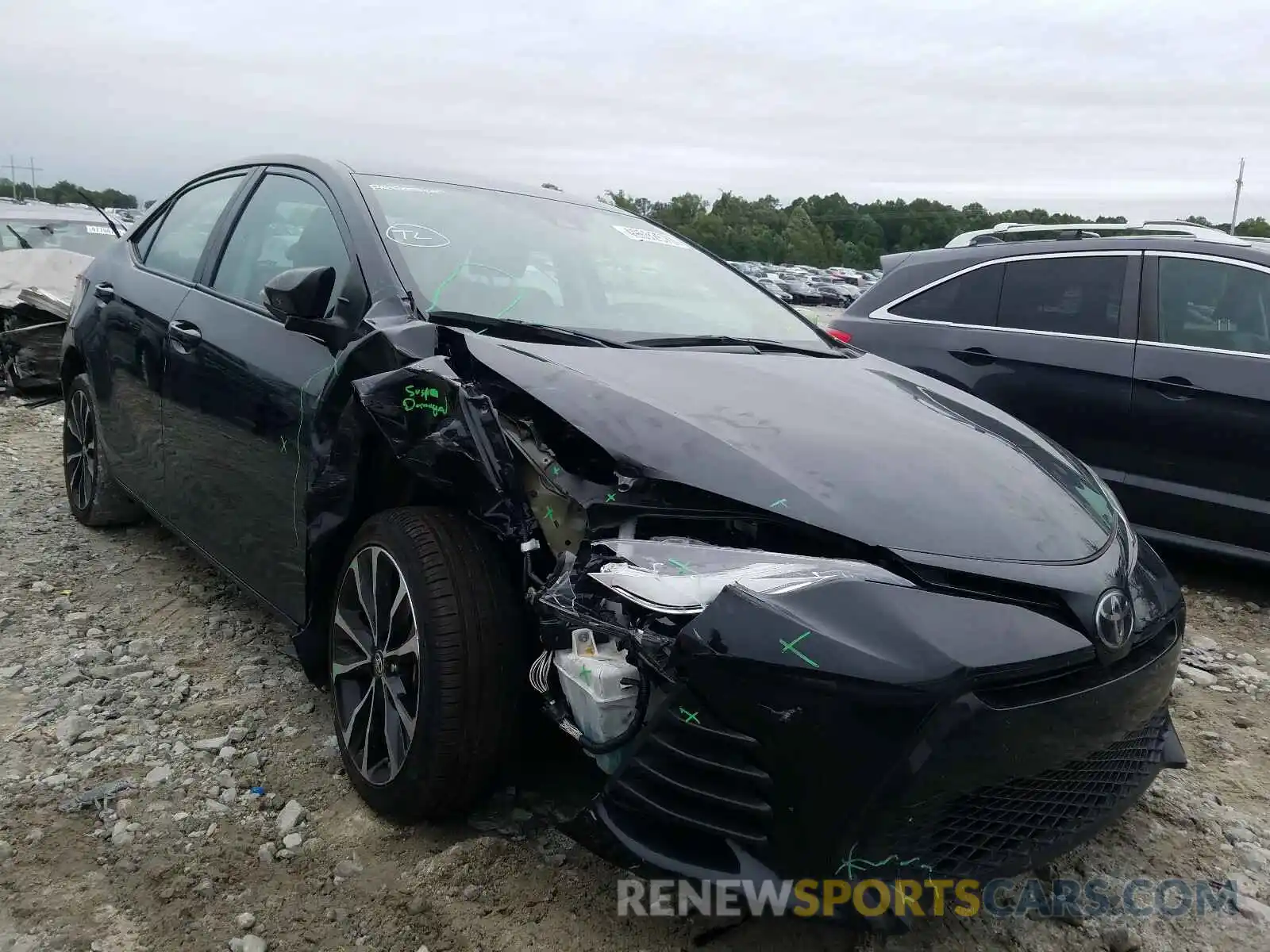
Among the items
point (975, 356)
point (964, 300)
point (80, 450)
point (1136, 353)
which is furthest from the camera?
point (964, 300)

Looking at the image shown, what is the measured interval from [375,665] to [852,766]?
121cm

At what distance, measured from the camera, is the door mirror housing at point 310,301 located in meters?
2.53

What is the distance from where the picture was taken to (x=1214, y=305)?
440 cm

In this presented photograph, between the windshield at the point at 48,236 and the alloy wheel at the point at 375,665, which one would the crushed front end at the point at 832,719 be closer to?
the alloy wheel at the point at 375,665

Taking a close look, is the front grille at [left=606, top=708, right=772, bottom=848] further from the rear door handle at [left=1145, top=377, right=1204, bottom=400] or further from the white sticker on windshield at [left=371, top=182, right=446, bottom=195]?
the rear door handle at [left=1145, top=377, right=1204, bottom=400]

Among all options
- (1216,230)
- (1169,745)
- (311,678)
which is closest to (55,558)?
(311,678)

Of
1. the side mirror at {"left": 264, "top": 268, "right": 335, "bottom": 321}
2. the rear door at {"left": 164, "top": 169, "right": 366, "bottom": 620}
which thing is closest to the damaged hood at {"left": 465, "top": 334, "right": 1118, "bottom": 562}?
the side mirror at {"left": 264, "top": 268, "right": 335, "bottom": 321}

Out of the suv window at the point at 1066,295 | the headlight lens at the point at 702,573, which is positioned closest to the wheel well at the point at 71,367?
the headlight lens at the point at 702,573

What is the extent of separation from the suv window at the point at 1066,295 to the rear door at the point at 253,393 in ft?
11.3

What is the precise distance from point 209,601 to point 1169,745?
3198 millimetres

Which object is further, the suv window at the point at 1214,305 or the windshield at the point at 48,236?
the windshield at the point at 48,236

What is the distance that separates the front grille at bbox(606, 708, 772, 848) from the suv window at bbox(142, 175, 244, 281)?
266 centimetres

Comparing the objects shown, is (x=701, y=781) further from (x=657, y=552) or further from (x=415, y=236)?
(x=415, y=236)

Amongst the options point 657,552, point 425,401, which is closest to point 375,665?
point 425,401
